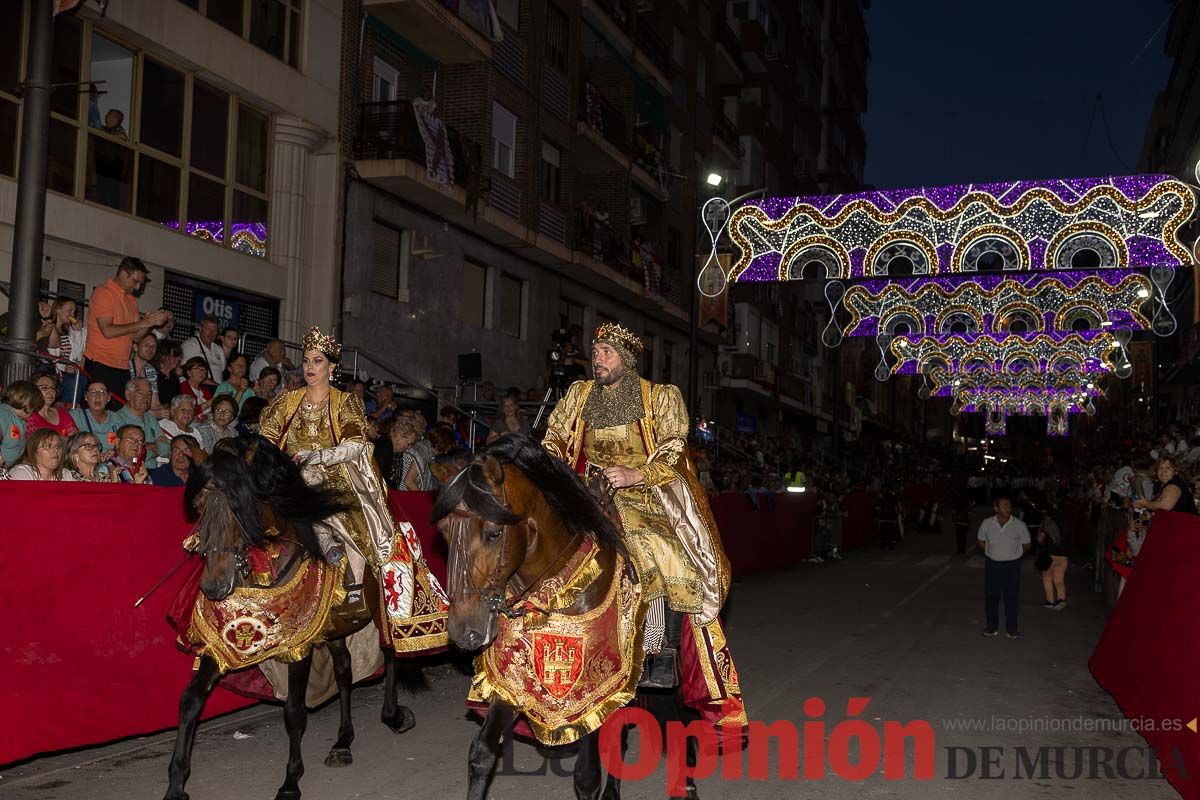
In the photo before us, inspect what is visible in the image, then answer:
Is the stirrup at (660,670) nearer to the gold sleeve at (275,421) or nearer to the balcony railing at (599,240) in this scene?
the gold sleeve at (275,421)

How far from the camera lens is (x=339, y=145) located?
1917 cm

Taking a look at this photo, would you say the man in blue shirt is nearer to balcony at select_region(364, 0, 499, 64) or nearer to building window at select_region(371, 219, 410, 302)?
building window at select_region(371, 219, 410, 302)

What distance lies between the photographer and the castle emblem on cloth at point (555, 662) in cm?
474

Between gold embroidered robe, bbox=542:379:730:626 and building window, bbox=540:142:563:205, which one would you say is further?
building window, bbox=540:142:563:205

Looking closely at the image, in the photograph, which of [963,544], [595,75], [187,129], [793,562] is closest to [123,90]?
[187,129]

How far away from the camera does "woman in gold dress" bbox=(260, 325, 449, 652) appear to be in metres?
7.04

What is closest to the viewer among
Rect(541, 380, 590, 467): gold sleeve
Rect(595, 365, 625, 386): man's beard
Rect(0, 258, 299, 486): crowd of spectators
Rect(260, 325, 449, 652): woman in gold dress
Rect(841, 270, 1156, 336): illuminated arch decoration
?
Rect(595, 365, 625, 386): man's beard

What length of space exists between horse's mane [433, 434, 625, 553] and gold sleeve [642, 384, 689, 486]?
2.01 ft

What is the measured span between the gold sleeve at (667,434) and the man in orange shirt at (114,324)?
623 cm

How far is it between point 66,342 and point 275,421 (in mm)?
4456

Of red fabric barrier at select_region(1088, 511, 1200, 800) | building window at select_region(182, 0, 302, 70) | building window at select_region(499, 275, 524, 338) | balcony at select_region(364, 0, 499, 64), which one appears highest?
balcony at select_region(364, 0, 499, 64)

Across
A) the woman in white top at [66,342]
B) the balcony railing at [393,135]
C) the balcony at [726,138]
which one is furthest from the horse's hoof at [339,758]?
the balcony at [726,138]

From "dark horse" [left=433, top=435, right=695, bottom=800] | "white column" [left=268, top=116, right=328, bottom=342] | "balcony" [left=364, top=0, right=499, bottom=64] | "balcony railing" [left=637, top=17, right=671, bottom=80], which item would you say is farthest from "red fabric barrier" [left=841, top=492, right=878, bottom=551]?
"dark horse" [left=433, top=435, right=695, bottom=800]

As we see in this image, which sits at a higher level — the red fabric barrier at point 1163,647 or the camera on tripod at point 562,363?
the camera on tripod at point 562,363
